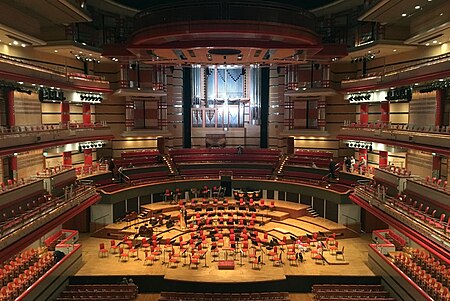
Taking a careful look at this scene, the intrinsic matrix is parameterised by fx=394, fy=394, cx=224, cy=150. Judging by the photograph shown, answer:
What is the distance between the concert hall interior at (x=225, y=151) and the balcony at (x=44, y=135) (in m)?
0.09

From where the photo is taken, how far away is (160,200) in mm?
23375

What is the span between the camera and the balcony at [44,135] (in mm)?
14280

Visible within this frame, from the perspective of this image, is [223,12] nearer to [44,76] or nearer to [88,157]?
[44,76]

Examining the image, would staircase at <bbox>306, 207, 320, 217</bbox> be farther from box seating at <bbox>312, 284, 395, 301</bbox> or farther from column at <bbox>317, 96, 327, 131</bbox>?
box seating at <bbox>312, 284, 395, 301</bbox>

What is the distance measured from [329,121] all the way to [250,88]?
18.8 feet

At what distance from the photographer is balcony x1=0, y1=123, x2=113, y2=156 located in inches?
562

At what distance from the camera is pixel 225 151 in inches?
1044

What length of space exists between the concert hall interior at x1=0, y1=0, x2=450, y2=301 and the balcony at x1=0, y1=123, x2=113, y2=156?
0.09 m

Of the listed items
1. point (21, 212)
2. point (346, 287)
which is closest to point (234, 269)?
point (346, 287)

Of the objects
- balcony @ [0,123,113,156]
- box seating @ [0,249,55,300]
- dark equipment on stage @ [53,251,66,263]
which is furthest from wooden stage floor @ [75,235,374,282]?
balcony @ [0,123,113,156]

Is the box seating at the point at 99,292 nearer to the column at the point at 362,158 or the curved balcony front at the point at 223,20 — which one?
the curved balcony front at the point at 223,20

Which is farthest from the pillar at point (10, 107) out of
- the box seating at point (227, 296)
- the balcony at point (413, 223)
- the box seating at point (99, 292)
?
the balcony at point (413, 223)

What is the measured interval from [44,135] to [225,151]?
12277 millimetres

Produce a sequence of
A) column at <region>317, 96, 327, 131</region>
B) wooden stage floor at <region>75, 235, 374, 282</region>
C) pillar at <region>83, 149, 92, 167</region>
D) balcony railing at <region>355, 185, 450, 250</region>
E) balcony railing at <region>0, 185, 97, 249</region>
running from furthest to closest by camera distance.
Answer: column at <region>317, 96, 327, 131</region> → pillar at <region>83, 149, 92, 167</region> → wooden stage floor at <region>75, 235, 374, 282</region> → balcony railing at <region>0, 185, 97, 249</region> → balcony railing at <region>355, 185, 450, 250</region>
